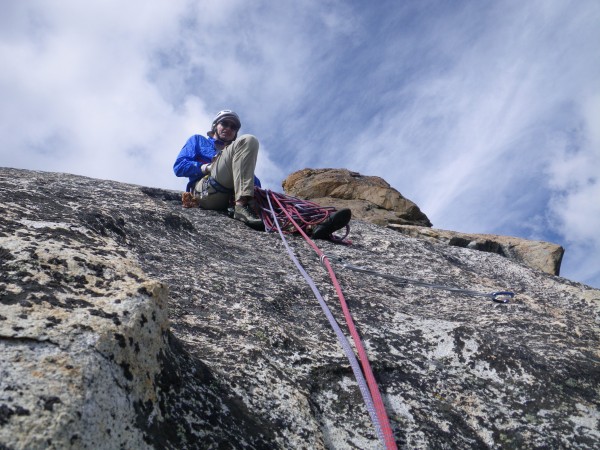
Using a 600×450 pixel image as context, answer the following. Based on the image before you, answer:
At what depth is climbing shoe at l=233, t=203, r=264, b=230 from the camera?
5059 millimetres

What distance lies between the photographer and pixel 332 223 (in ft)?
16.5

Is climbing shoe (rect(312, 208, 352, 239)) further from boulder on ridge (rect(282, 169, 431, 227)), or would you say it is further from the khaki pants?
boulder on ridge (rect(282, 169, 431, 227))

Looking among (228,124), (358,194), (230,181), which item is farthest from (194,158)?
(358,194)

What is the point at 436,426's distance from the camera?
2.07 meters

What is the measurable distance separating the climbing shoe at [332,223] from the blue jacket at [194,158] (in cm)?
155

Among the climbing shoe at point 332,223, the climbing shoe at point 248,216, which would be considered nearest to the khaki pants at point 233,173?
the climbing shoe at point 248,216

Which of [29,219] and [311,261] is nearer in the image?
[29,219]

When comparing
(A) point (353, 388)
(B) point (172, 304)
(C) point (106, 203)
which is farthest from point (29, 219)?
(C) point (106, 203)

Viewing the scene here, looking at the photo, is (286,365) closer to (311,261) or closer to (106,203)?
(311,261)

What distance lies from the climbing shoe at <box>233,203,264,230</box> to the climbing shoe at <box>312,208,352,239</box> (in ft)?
1.90

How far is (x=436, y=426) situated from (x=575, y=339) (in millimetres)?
1525

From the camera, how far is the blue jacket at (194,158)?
634 centimetres

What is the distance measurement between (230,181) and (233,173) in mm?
147

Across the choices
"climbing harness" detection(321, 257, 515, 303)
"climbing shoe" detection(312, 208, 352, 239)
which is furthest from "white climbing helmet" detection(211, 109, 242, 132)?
"climbing harness" detection(321, 257, 515, 303)
